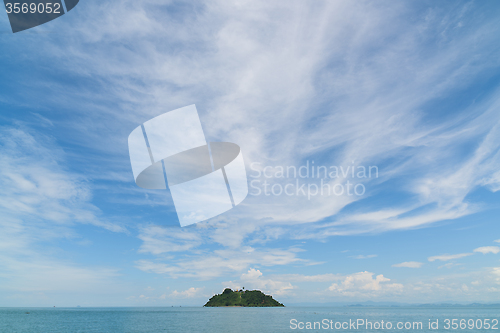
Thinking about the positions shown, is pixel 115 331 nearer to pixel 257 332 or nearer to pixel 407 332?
pixel 257 332

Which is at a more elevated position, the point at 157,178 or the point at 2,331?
the point at 157,178

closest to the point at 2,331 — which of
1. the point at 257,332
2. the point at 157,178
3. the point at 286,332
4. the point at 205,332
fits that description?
the point at 205,332

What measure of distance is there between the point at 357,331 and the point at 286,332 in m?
19.2

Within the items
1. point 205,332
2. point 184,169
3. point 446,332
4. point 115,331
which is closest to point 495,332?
point 446,332

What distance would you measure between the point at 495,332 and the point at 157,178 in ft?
326

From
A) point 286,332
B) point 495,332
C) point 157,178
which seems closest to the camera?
point 157,178

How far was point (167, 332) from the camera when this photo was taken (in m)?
73.6

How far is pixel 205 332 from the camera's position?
72938mm

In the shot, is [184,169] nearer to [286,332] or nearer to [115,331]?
[286,332]

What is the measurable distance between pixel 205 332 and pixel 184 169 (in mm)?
61884

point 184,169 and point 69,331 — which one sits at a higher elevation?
point 184,169

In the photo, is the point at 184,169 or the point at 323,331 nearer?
the point at 184,169

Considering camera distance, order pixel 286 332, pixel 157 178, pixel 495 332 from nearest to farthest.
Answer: pixel 157 178 → pixel 286 332 → pixel 495 332

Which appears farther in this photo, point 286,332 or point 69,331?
point 69,331
